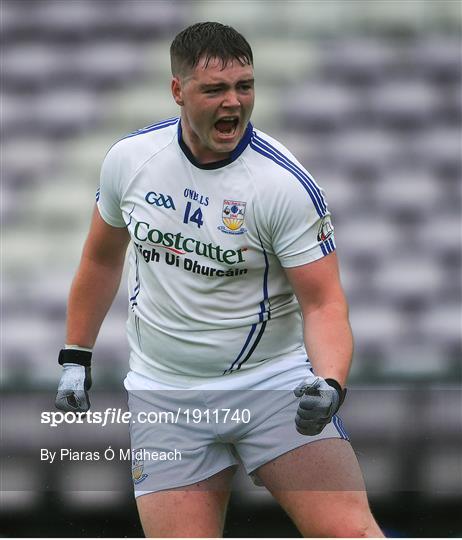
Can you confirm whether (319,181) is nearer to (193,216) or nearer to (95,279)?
(95,279)

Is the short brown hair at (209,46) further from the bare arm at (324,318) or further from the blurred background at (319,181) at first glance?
the blurred background at (319,181)

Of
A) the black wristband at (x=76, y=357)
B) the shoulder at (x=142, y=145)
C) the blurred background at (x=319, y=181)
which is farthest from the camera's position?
the blurred background at (x=319, y=181)

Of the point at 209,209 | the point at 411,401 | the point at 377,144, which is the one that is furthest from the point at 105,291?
the point at 377,144

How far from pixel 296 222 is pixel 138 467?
70 cm

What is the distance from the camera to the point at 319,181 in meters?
4.76

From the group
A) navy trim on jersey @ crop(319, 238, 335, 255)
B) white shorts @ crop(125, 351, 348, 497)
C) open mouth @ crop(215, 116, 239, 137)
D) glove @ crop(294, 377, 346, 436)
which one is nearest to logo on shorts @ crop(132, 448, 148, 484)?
white shorts @ crop(125, 351, 348, 497)

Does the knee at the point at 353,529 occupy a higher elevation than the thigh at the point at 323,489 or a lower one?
lower

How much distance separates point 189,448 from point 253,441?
15 cm

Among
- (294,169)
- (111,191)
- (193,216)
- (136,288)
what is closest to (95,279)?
(136,288)

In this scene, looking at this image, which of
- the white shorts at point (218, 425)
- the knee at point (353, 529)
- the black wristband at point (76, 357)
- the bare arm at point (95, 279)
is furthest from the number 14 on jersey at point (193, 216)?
the knee at point (353, 529)

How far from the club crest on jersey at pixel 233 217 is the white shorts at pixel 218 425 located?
35 centimetres

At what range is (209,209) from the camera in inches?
96.5

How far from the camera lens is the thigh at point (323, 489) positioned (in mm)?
Answer: 2336

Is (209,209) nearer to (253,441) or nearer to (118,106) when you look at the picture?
(253,441)
